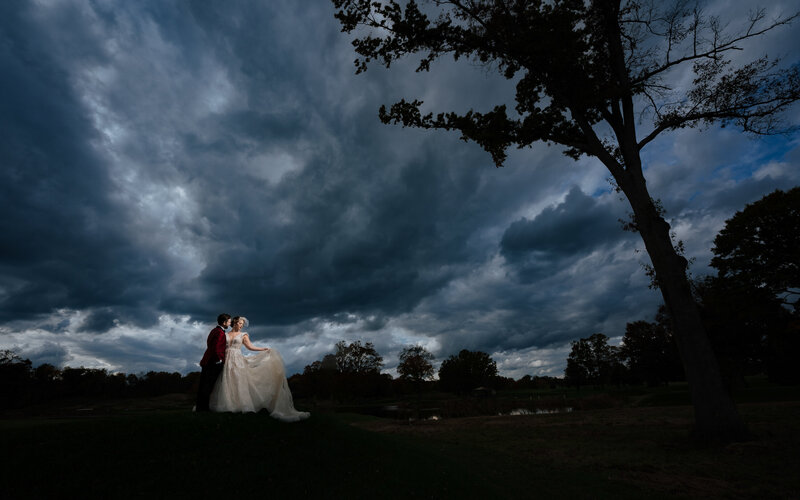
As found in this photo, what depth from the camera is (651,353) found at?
221ft

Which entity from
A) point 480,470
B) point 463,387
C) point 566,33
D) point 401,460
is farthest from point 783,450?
point 463,387

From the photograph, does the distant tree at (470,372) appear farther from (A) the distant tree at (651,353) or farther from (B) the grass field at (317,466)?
(B) the grass field at (317,466)

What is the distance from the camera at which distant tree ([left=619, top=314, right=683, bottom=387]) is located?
64.6m

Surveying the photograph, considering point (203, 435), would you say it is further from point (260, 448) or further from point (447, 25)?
point (447, 25)

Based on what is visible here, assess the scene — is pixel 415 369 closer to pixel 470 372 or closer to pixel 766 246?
pixel 470 372

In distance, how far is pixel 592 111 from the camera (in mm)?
17047

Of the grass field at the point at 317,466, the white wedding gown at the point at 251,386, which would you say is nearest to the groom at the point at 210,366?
the white wedding gown at the point at 251,386

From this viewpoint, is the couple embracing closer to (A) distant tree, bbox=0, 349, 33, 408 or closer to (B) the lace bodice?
(B) the lace bodice

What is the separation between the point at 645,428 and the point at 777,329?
96.8ft

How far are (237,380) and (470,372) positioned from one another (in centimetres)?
10452

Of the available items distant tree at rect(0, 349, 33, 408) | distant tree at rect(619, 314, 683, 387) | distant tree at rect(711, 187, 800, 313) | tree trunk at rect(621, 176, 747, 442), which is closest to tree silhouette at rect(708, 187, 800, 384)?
distant tree at rect(711, 187, 800, 313)

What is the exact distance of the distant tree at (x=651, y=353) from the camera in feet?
212

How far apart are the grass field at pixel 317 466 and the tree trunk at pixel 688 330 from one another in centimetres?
80

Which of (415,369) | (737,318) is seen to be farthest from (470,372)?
(737,318)
